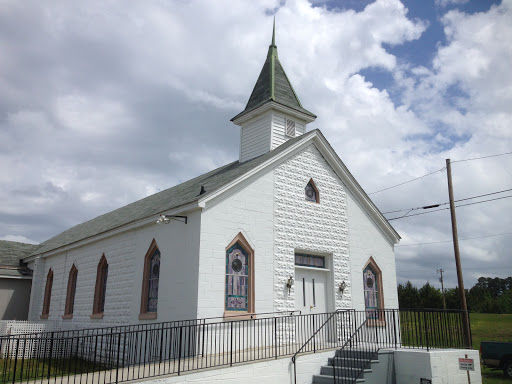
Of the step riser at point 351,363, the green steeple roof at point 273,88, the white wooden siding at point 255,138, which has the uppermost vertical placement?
the green steeple roof at point 273,88

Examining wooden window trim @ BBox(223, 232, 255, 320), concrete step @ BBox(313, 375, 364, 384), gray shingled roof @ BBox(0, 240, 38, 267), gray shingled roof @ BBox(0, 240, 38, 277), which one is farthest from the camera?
gray shingled roof @ BBox(0, 240, 38, 267)

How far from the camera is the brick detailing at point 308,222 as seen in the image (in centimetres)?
1401

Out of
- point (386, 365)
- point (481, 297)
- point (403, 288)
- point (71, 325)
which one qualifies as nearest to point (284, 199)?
point (386, 365)

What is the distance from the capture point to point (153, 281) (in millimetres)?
14523

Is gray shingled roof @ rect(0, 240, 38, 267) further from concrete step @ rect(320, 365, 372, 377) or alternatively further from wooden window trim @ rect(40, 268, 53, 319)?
concrete step @ rect(320, 365, 372, 377)

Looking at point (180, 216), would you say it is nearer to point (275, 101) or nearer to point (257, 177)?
point (257, 177)

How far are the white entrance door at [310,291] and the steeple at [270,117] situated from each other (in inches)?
211

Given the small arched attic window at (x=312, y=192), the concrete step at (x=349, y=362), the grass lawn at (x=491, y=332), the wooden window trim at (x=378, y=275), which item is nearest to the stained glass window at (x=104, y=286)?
the small arched attic window at (x=312, y=192)

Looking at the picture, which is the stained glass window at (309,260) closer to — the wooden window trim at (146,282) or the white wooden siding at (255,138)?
the wooden window trim at (146,282)

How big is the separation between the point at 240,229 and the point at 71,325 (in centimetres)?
1044

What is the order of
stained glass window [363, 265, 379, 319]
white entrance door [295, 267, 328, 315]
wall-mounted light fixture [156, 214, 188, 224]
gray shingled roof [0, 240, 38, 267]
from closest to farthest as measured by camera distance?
wall-mounted light fixture [156, 214, 188, 224] < white entrance door [295, 267, 328, 315] < stained glass window [363, 265, 379, 319] < gray shingled roof [0, 240, 38, 267]

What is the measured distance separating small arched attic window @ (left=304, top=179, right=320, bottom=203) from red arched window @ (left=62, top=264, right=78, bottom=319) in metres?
11.3

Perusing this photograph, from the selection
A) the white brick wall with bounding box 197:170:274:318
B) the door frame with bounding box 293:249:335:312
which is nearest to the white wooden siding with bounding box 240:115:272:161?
the white brick wall with bounding box 197:170:274:318

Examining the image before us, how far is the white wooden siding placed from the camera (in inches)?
714
